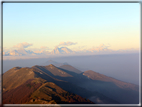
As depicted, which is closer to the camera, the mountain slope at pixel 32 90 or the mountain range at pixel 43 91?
the mountain slope at pixel 32 90

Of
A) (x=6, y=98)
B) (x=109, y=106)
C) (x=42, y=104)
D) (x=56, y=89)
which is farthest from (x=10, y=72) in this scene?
(x=109, y=106)

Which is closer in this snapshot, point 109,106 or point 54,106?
point 54,106

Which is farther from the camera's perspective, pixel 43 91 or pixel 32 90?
pixel 32 90

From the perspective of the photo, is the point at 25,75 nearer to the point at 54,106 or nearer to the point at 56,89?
the point at 56,89

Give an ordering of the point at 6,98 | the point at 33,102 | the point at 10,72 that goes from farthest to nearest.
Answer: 1. the point at 10,72
2. the point at 6,98
3. the point at 33,102

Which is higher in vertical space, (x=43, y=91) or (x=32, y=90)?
(x=43, y=91)

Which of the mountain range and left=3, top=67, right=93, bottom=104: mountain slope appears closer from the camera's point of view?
left=3, top=67, right=93, bottom=104: mountain slope

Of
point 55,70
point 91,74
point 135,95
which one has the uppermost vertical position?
point 55,70

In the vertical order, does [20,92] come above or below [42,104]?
below

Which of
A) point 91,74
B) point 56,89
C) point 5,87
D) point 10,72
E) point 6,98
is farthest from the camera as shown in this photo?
point 91,74

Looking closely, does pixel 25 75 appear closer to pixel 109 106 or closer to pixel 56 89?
pixel 56 89
